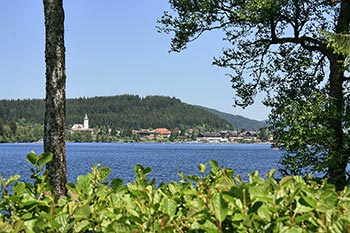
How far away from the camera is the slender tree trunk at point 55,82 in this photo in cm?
568

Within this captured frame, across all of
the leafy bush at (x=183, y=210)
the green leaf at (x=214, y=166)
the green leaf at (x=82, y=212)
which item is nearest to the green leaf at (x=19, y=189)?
the leafy bush at (x=183, y=210)

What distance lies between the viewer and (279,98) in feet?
46.7

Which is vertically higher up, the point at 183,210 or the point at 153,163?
the point at 183,210

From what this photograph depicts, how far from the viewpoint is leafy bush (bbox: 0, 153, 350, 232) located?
1.78 meters

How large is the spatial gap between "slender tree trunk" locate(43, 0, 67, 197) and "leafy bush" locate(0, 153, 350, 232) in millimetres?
3080

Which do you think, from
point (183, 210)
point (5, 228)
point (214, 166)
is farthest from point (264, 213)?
point (214, 166)

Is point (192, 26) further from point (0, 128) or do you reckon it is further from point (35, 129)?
point (35, 129)

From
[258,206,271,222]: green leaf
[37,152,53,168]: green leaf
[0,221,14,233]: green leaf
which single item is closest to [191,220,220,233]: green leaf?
[258,206,271,222]: green leaf

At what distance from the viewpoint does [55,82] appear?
18.9 ft

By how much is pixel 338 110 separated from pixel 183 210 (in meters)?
10.7

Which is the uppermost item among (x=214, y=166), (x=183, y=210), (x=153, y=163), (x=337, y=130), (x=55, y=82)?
(x=55, y=82)

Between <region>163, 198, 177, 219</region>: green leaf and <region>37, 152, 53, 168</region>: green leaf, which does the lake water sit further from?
<region>163, 198, 177, 219</region>: green leaf

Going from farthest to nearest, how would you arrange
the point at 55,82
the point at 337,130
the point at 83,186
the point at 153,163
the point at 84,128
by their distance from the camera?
1. the point at 84,128
2. the point at 153,163
3. the point at 337,130
4. the point at 55,82
5. the point at 83,186

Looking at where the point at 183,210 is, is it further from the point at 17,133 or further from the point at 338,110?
the point at 17,133
